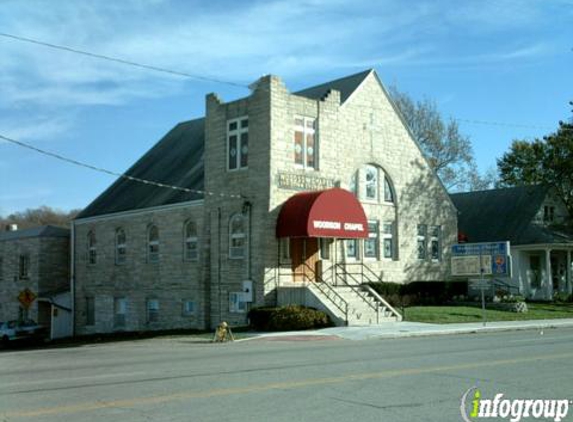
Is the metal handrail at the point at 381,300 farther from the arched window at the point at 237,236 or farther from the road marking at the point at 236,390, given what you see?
the road marking at the point at 236,390

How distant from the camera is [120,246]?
39.0 metres

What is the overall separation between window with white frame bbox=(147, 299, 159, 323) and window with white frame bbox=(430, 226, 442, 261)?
1436 centimetres

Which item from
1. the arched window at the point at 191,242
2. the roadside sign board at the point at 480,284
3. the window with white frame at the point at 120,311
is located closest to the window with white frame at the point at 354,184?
the roadside sign board at the point at 480,284

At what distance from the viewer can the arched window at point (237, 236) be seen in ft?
101

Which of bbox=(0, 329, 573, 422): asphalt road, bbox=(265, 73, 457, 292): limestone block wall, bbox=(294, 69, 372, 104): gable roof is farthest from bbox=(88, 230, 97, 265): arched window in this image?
bbox=(0, 329, 573, 422): asphalt road

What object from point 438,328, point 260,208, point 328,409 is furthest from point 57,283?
point 328,409

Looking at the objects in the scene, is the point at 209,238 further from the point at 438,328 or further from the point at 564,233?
the point at 564,233

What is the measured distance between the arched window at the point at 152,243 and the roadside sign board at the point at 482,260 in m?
14.1

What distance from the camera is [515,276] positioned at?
44031 millimetres

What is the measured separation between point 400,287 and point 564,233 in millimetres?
15014

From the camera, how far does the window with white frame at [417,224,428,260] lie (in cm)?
3836

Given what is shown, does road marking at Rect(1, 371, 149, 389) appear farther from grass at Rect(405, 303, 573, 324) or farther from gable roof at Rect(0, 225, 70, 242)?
gable roof at Rect(0, 225, 70, 242)

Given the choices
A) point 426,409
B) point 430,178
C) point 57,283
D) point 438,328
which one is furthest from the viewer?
point 57,283

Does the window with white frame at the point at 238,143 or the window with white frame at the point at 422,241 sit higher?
the window with white frame at the point at 238,143
